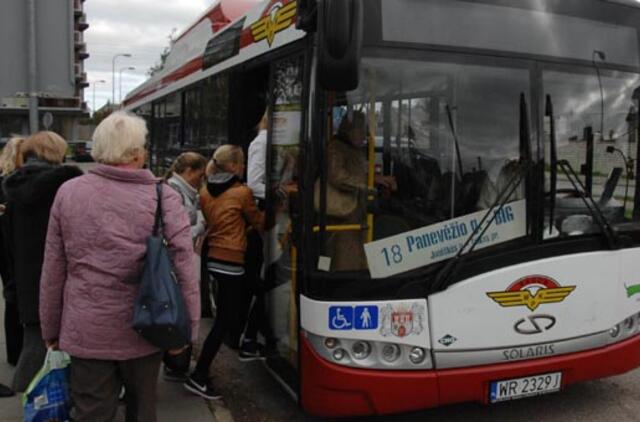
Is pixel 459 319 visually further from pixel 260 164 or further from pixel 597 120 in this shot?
pixel 260 164

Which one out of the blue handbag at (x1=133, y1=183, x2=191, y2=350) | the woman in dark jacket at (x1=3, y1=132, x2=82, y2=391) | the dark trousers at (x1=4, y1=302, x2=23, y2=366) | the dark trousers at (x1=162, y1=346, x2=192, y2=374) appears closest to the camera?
the blue handbag at (x1=133, y1=183, x2=191, y2=350)

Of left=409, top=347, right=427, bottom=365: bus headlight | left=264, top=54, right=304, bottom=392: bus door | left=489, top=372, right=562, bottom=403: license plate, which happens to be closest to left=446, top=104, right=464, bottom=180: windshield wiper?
left=264, top=54, right=304, bottom=392: bus door

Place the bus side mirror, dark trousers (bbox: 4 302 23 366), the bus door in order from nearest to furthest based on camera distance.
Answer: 1. the bus side mirror
2. the bus door
3. dark trousers (bbox: 4 302 23 366)

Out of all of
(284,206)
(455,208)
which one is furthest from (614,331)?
(284,206)

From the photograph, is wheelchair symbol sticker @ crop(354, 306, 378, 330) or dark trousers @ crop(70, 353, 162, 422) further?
wheelchair symbol sticker @ crop(354, 306, 378, 330)

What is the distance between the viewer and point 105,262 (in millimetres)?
2738

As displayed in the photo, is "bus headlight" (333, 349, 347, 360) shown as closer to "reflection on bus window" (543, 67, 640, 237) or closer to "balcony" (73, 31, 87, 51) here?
"reflection on bus window" (543, 67, 640, 237)

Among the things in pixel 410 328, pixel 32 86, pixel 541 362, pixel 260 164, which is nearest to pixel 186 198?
pixel 260 164

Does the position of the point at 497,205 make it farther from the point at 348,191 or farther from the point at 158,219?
the point at 158,219

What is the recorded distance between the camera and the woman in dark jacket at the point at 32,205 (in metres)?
3.62

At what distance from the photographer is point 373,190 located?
3.60 meters

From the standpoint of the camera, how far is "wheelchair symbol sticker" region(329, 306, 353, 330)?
137 inches

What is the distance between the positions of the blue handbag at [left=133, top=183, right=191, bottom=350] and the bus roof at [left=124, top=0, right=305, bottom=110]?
1.70 m

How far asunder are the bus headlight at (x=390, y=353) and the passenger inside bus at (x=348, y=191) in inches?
17.9
